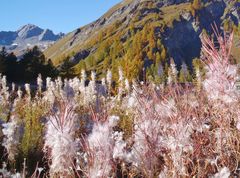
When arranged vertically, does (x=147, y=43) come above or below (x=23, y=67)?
above

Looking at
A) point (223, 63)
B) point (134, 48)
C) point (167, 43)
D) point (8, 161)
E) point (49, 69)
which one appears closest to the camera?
point (223, 63)

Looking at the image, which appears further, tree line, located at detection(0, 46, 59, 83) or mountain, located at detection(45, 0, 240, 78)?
mountain, located at detection(45, 0, 240, 78)

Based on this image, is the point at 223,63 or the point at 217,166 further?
the point at 223,63

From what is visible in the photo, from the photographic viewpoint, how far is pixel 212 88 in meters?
3.60

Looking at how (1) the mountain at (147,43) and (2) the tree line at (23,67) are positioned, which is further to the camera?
(1) the mountain at (147,43)

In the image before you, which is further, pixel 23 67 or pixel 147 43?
pixel 147 43

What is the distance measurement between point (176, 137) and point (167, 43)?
563 ft

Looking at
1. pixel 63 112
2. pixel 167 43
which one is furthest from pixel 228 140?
pixel 167 43

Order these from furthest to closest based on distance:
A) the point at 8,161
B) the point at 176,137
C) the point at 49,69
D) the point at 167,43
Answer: the point at 167,43, the point at 49,69, the point at 8,161, the point at 176,137

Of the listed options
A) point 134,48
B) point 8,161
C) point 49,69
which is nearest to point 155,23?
point 134,48

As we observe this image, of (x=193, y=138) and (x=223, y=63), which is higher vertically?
(x=223, y=63)

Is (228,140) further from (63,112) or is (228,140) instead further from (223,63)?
(63,112)

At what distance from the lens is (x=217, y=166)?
3230 mm

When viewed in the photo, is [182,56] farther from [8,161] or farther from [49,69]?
[8,161]
